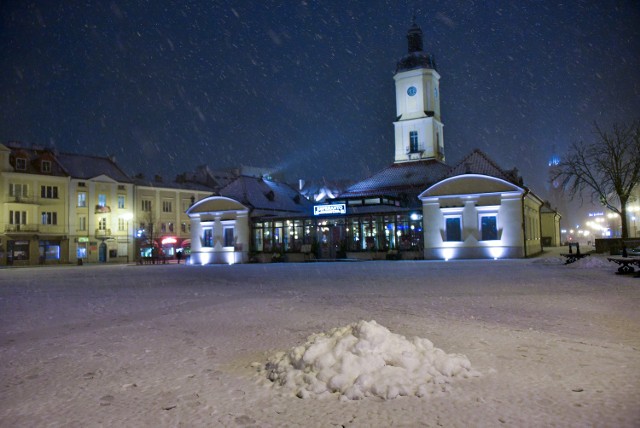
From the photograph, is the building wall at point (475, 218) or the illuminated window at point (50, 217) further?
the illuminated window at point (50, 217)

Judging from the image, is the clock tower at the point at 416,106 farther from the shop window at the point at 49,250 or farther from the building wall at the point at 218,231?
the shop window at the point at 49,250

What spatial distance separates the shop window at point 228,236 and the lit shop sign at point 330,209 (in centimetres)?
849

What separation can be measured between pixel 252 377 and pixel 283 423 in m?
1.61

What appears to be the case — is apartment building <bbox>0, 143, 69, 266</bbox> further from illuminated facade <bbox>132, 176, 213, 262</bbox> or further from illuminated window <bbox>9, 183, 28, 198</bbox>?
illuminated facade <bbox>132, 176, 213, 262</bbox>

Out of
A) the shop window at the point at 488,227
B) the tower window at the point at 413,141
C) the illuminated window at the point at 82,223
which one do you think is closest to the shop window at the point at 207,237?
the illuminated window at the point at 82,223

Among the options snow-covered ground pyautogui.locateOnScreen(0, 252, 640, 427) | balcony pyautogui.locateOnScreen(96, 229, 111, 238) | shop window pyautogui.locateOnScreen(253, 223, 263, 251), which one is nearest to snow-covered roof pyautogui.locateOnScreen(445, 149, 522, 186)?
shop window pyautogui.locateOnScreen(253, 223, 263, 251)

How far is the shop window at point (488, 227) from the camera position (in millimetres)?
37656

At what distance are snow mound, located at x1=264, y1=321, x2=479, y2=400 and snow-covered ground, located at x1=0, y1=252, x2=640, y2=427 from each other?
22mm

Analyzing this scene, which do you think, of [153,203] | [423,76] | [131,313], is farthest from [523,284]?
[153,203]

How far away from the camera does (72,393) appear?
6062 mm

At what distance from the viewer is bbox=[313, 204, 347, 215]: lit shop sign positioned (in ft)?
146

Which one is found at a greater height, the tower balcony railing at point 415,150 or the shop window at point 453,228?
the tower balcony railing at point 415,150

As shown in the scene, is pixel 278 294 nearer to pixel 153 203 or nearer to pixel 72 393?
pixel 72 393

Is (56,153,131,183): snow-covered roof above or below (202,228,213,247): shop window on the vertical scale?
above
